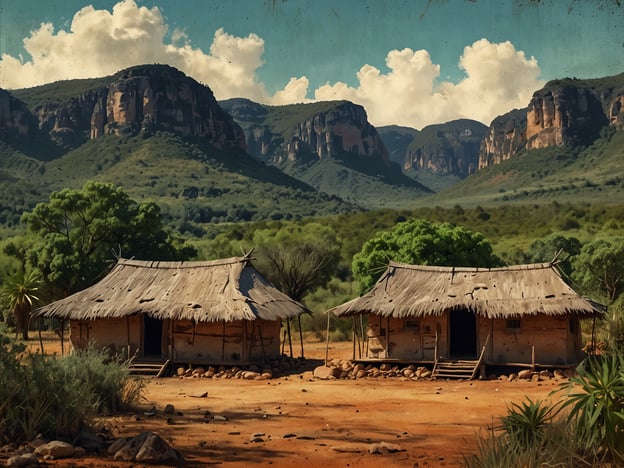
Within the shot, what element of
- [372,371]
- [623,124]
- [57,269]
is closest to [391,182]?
[623,124]

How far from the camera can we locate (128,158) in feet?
308

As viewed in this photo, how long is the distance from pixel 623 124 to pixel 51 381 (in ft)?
334

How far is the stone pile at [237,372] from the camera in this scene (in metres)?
19.8

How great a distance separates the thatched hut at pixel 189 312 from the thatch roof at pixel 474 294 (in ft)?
7.45

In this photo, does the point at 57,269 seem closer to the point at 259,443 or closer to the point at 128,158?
the point at 259,443

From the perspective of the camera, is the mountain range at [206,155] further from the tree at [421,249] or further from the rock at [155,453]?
the rock at [155,453]

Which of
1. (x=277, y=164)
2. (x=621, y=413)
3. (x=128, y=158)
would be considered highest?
(x=277, y=164)

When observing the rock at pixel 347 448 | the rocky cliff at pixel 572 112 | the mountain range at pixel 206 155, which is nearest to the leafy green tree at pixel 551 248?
the rock at pixel 347 448

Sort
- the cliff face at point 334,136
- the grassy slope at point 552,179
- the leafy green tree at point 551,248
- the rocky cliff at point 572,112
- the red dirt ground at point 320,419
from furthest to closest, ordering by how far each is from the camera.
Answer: the cliff face at point 334,136 → the rocky cliff at point 572,112 → the grassy slope at point 552,179 → the leafy green tree at point 551,248 → the red dirt ground at point 320,419

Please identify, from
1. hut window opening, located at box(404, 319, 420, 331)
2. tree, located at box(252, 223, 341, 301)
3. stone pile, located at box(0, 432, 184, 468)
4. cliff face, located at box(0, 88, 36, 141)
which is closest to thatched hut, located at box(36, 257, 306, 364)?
hut window opening, located at box(404, 319, 420, 331)

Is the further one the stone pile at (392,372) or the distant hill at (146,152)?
the distant hill at (146,152)

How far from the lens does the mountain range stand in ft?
273

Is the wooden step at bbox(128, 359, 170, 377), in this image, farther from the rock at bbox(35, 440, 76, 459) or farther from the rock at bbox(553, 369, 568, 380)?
the rock at bbox(35, 440, 76, 459)

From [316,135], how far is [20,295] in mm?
130382
